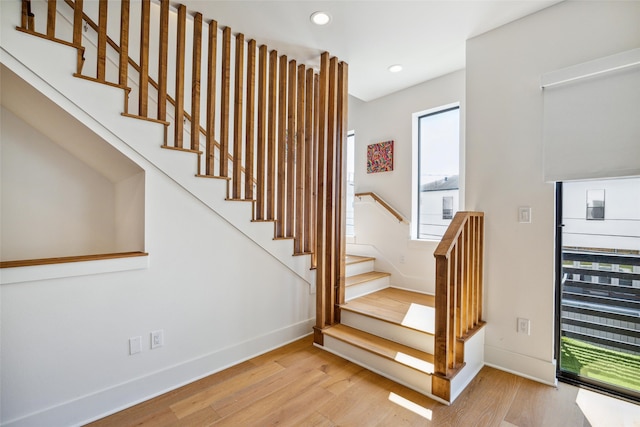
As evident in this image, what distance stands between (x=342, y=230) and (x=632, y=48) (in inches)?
92.8

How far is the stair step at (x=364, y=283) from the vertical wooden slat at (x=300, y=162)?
0.72 meters

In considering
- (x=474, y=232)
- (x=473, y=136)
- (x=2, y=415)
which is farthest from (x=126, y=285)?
(x=473, y=136)

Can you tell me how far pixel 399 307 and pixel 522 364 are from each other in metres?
1.03

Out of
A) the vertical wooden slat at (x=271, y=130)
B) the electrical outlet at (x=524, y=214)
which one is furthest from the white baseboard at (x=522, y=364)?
the vertical wooden slat at (x=271, y=130)

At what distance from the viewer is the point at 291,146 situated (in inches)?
115

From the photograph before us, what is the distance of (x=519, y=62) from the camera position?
7.41 feet

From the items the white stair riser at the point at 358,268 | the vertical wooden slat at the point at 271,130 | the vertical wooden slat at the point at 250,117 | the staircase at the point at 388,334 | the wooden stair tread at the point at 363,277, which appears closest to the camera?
the staircase at the point at 388,334

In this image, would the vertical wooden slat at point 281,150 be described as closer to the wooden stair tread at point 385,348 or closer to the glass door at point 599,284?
the wooden stair tread at point 385,348

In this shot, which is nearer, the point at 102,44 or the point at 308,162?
the point at 102,44

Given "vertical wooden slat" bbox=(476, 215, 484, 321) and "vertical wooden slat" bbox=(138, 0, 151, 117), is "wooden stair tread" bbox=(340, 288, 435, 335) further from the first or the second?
"vertical wooden slat" bbox=(138, 0, 151, 117)

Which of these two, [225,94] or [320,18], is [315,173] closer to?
[225,94]

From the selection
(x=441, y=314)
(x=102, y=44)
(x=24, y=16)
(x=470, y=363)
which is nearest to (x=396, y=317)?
(x=470, y=363)

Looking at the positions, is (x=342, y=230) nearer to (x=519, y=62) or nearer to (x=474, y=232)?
(x=474, y=232)

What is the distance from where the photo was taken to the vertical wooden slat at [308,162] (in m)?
3.00
